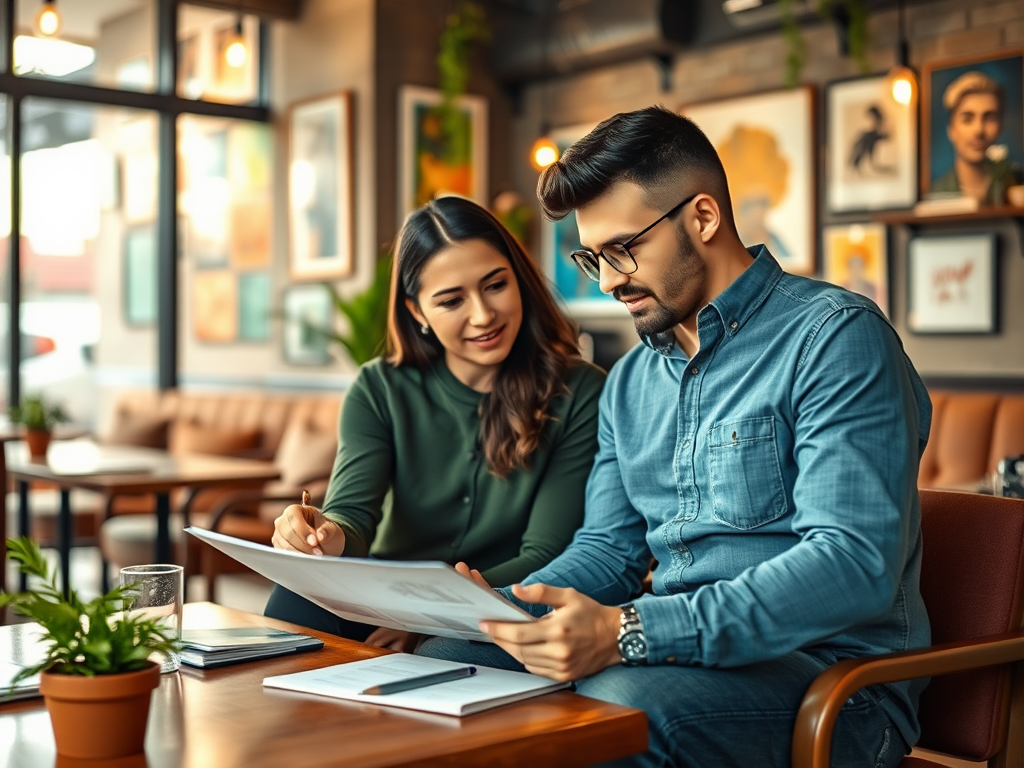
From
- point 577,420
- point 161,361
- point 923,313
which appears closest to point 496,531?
point 577,420

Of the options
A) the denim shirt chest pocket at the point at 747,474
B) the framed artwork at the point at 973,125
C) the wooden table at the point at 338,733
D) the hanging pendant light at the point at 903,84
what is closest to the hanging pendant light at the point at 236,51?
the hanging pendant light at the point at 903,84

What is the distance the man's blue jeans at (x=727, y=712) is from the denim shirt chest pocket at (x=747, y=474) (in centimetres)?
20

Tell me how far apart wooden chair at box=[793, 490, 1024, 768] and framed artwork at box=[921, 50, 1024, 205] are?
351cm

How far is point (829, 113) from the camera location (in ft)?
18.7

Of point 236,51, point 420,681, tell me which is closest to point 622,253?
point 420,681

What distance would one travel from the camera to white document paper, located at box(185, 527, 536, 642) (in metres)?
1.32

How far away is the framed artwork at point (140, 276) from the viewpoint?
7828mm

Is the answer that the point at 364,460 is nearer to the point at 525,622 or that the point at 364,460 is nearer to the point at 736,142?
the point at 525,622

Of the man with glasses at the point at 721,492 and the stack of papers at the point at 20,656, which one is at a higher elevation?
the man with glasses at the point at 721,492

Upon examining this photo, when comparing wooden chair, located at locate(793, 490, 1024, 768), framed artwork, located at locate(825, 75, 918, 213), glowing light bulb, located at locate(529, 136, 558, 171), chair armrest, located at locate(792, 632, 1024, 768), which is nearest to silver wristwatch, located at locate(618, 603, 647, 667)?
chair armrest, located at locate(792, 632, 1024, 768)

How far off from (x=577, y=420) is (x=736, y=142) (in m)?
4.17

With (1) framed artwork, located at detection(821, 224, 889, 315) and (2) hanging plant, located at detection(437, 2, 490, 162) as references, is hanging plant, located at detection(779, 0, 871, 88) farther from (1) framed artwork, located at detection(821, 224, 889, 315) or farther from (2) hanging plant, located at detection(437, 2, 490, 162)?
(2) hanging plant, located at detection(437, 2, 490, 162)

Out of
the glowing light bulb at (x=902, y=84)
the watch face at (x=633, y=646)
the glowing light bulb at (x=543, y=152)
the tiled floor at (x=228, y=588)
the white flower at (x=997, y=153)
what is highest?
the glowing light bulb at (x=902, y=84)

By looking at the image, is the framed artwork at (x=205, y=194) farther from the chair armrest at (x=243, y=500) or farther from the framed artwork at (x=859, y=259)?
the framed artwork at (x=859, y=259)
